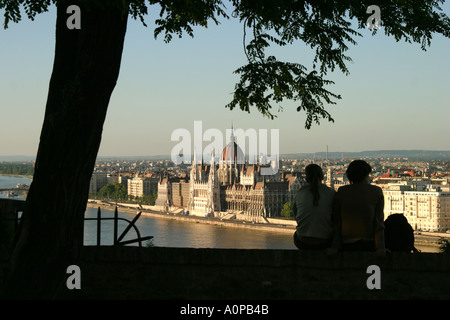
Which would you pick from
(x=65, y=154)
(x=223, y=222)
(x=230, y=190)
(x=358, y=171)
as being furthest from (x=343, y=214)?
(x=230, y=190)

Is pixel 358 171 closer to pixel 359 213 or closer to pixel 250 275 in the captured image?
pixel 359 213

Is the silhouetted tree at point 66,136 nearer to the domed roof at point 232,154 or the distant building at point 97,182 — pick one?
the domed roof at point 232,154

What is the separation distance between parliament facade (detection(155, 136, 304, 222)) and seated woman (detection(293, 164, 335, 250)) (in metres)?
41.3

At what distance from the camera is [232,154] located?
2197 inches

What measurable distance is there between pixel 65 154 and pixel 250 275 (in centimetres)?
108

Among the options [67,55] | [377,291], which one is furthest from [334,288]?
[67,55]

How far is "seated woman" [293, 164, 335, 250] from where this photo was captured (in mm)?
2986

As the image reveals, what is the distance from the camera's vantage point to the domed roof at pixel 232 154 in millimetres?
55656

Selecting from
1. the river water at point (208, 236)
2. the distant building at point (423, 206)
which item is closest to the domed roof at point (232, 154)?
the river water at point (208, 236)

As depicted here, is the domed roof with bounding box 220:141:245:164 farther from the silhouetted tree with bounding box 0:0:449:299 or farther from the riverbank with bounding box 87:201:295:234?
the silhouetted tree with bounding box 0:0:449:299

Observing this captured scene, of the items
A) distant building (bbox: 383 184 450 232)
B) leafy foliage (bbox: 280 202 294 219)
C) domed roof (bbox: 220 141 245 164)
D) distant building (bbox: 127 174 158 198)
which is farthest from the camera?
distant building (bbox: 127 174 158 198)

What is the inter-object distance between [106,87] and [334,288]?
1275 millimetres

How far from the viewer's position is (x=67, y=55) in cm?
252

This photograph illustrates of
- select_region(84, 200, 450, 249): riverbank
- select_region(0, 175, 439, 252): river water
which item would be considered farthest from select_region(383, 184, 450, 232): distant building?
select_region(0, 175, 439, 252): river water
